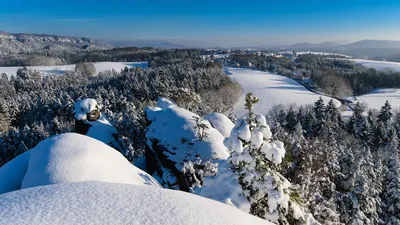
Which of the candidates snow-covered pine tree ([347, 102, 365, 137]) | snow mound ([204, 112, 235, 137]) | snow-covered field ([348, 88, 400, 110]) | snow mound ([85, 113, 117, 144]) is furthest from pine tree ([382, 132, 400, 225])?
snow-covered field ([348, 88, 400, 110])

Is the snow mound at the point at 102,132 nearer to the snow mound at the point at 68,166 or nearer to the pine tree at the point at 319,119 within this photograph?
the snow mound at the point at 68,166

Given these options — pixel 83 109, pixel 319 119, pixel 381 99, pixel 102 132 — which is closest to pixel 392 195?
pixel 319 119

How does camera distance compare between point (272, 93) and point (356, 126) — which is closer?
point (356, 126)

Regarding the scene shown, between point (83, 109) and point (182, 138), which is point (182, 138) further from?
point (83, 109)

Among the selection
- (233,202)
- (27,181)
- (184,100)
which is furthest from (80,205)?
(184,100)

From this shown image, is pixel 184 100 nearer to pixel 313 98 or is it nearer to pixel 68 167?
pixel 68 167

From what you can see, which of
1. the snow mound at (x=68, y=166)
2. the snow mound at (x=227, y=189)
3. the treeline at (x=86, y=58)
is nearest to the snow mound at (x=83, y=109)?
the snow mound at (x=68, y=166)
